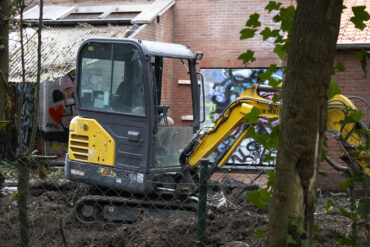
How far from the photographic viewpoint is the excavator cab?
815 centimetres

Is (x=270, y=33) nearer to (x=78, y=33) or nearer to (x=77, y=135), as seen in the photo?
(x=77, y=135)

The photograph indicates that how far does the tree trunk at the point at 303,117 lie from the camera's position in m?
2.62

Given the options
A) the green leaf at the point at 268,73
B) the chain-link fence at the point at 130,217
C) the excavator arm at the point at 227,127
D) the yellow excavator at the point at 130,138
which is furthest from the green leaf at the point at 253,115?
the yellow excavator at the point at 130,138

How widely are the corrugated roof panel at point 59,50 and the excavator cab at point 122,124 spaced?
442 cm

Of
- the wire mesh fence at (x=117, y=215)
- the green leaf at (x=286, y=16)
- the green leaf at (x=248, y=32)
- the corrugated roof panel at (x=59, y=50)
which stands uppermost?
the corrugated roof panel at (x=59, y=50)

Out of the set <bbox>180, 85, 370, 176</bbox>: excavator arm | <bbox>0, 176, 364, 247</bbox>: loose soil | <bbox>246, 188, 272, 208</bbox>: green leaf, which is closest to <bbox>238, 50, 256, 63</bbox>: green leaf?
<bbox>246, 188, 272, 208</bbox>: green leaf

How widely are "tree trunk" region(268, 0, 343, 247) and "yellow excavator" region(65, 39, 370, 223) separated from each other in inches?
197

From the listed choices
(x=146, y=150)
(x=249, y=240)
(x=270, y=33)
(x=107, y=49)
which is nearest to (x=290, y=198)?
(x=270, y=33)

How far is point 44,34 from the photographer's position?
1505 cm

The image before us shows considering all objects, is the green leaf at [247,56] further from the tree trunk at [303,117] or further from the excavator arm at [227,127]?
the excavator arm at [227,127]

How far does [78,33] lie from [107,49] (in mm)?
6225

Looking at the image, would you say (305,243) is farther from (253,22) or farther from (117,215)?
(117,215)

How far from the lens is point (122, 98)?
833 centimetres

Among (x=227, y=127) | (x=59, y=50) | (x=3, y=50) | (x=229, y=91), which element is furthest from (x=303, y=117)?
(x=59, y=50)
